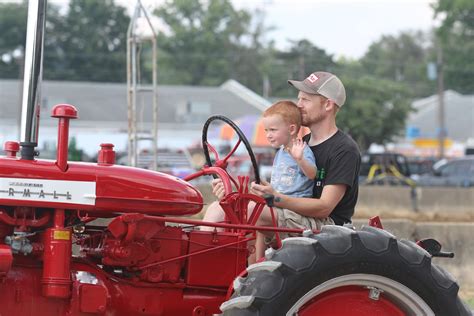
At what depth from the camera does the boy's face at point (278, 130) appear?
5410 millimetres

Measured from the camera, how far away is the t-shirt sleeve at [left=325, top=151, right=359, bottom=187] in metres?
5.36

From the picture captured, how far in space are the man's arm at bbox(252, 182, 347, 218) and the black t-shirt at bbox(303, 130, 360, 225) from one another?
0.05 m

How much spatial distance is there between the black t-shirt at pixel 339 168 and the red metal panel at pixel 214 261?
59 centimetres

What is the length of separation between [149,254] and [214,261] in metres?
Result: 0.42

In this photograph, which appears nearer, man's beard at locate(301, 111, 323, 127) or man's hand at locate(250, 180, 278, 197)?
man's hand at locate(250, 180, 278, 197)

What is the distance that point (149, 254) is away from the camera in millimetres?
5297

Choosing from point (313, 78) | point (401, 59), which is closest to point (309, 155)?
point (313, 78)

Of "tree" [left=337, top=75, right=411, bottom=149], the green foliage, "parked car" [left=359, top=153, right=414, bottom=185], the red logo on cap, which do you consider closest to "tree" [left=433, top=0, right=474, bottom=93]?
the green foliage

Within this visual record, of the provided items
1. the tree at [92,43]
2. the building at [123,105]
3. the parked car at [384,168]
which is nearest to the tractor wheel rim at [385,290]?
the parked car at [384,168]

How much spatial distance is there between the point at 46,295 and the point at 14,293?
20 centimetres

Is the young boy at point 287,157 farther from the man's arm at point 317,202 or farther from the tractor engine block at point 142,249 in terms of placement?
the tractor engine block at point 142,249

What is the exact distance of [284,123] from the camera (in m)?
5.43

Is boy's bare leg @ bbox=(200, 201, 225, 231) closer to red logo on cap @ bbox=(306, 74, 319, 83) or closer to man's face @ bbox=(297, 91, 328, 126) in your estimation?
man's face @ bbox=(297, 91, 328, 126)

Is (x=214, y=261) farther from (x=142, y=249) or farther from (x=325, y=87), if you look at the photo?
(x=325, y=87)
